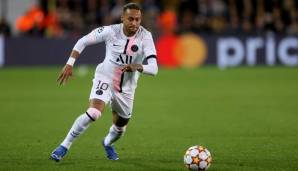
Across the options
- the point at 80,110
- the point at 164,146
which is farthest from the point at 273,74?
the point at 164,146

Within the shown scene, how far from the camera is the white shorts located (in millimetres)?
8680

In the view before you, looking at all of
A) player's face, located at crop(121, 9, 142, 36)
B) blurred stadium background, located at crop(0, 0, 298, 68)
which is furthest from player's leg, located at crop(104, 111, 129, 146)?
blurred stadium background, located at crop(0, 0, 298, 68)

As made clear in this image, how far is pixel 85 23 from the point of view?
25969 mm

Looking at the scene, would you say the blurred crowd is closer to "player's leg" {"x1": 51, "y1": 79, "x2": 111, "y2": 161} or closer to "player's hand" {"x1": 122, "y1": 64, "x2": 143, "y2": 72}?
"player's leg" {"x1": 51, "y1": 79, "x2": 111, "y2": 161}

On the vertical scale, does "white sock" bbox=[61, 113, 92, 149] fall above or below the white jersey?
below

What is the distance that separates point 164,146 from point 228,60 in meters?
15.3

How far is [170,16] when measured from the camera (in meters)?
25.6

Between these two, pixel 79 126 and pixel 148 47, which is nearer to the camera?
pixel 79 126

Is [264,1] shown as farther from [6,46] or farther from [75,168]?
[75,168]

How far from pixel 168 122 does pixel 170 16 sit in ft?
42.6

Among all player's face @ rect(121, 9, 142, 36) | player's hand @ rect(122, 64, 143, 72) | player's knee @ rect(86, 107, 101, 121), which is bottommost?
player's knee @ rect(86, 107, 101, 121)

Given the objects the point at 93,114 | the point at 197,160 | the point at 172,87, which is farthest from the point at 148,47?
the point at 172,87

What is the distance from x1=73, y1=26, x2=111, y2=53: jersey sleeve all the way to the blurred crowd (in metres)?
15.8

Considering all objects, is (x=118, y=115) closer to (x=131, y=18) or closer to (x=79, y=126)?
(x=79, y=126)
